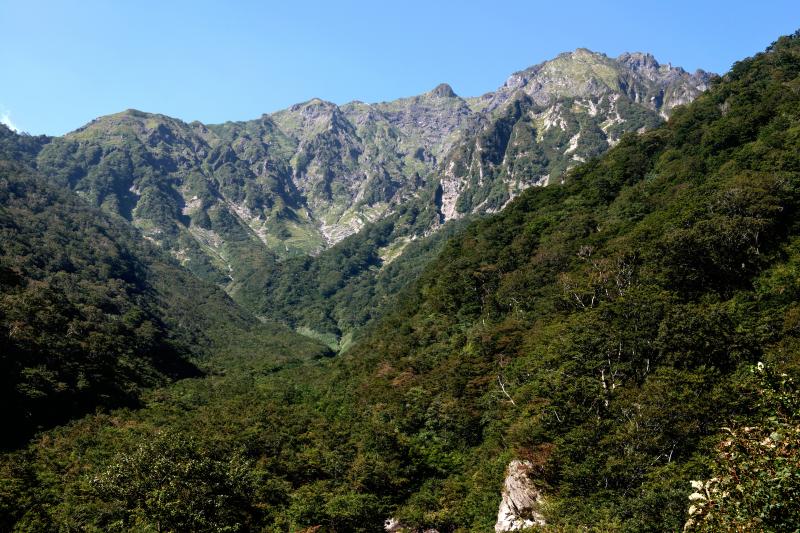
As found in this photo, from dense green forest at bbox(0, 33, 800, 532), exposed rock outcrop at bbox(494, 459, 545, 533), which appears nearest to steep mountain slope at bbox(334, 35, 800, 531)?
dense green forest at bbox(0, 33, 800, 532)

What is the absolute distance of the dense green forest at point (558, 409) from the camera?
1617 inches

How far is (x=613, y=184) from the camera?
137 metres

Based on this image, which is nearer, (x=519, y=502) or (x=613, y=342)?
(x=519, y=502)

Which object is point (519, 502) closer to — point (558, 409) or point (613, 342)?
point (558, 409)

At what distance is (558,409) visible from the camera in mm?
56344

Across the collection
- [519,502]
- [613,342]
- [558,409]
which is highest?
[613,342]

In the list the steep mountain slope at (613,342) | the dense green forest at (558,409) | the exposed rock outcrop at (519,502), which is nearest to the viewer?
the dense green forest at (558,409)

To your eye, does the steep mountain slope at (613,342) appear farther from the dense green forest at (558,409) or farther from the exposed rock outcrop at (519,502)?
the exposed rock outcrop at (519,502)

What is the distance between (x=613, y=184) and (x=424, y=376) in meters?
79.1

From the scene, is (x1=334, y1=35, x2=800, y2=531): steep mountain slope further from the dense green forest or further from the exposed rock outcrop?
the exposed rock outcrop

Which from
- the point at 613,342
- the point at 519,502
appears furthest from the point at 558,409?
the point at 613,342

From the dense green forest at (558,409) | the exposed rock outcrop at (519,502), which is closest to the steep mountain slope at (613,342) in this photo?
the dense green forest at (558,409)

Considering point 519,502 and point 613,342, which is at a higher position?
point 613,342

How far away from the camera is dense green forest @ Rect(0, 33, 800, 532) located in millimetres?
41062
